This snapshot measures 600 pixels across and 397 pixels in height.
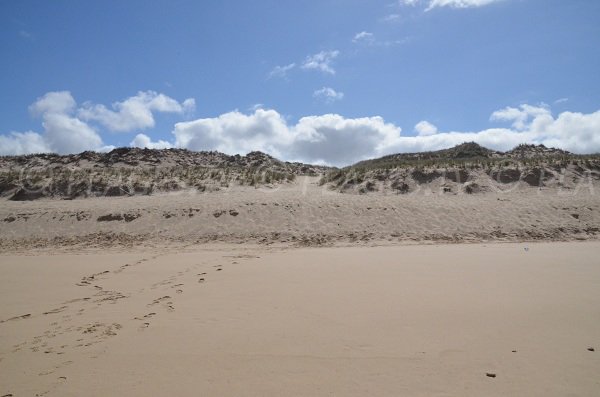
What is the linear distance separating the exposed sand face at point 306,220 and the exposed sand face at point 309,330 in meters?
4.05

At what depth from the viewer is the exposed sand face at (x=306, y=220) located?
36.0 feet

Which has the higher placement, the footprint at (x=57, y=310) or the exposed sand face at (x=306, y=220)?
the exposed sand face at (x=306, y=220)

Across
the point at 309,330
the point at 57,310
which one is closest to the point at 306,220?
the point at 57,310

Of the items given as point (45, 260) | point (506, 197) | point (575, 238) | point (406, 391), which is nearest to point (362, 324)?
point (406, 391)

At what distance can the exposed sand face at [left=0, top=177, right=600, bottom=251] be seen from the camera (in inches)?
432

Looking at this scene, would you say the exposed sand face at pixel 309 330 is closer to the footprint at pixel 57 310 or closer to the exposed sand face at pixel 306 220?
the footprint at pixel 57 310

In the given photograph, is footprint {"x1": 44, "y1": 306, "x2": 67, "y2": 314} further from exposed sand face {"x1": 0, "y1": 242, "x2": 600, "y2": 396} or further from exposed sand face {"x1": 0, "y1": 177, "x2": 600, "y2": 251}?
exposed sand face {"x1": 0, "y1": 177, "x2": 600, "y2": 251}

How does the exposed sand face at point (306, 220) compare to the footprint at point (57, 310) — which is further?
the exposed sand face at point (306, 220)

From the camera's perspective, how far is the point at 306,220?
12211 millimetres

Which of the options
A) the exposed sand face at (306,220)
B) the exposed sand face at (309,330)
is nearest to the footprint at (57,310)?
the exposed sand face at (309,330)

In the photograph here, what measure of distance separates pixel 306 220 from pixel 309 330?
27.8 feet

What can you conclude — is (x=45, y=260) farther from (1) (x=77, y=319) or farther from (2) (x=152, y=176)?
(2) (x=152, y=176)

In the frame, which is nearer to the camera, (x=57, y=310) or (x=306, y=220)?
(x=57, y=310)

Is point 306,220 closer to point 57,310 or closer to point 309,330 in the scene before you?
point 57,310
